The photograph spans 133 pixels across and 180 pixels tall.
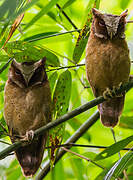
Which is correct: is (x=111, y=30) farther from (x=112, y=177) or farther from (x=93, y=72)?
(x=112, y=177)

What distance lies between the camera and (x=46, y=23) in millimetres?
2896

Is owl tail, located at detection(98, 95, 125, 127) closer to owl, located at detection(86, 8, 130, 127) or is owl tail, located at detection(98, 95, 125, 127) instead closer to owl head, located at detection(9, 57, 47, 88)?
owl, located at detection(86, 8, 130, 127)

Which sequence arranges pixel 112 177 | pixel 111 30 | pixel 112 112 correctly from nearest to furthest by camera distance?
pixel 112 177, pixel 111 30, pixel 112 112

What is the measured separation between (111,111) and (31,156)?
876 millimetres

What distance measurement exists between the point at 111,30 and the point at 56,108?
799mm

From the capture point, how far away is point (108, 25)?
7.93 feet

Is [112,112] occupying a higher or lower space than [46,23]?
lower

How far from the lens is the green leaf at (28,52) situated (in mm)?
2354

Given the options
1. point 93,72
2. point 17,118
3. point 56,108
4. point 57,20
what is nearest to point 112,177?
point 56,108

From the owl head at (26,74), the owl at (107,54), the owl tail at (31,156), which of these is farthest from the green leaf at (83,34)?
the owl tail at (31,156)

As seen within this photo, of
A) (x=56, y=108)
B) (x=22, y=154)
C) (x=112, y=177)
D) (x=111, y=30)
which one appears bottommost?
(x=112, y=177)

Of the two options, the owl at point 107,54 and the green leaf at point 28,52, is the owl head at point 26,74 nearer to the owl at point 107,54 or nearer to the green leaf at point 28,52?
the green leaf at point 28,52

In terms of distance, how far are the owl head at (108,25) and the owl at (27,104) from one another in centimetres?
62

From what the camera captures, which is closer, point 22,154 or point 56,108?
point 56,108
